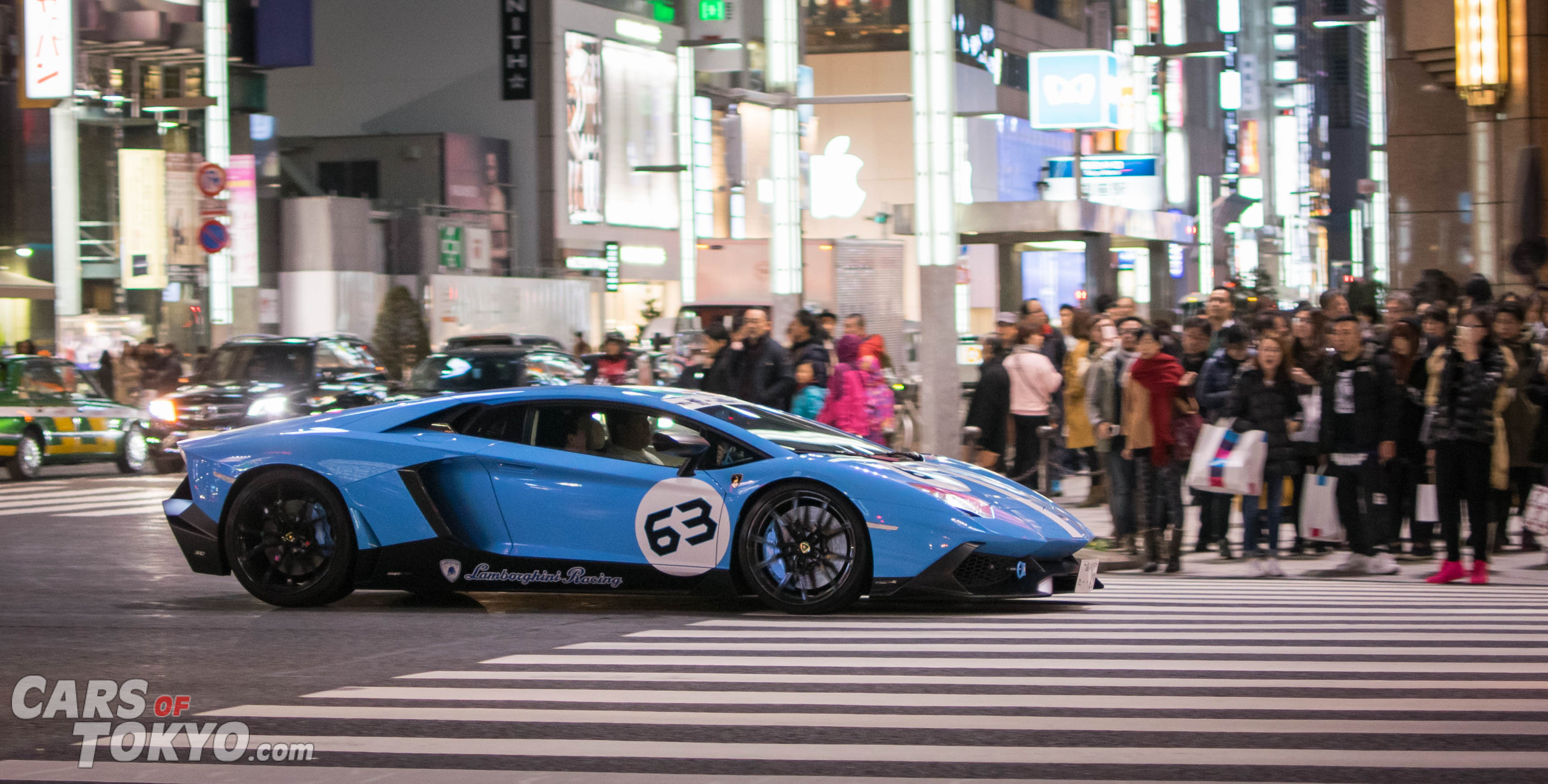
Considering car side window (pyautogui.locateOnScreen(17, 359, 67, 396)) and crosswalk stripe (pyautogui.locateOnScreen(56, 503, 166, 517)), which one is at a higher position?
car side window (pyautogui.locateOnScreen(17, 359, 67, 396))

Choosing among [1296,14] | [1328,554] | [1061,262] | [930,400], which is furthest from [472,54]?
[1296,14]

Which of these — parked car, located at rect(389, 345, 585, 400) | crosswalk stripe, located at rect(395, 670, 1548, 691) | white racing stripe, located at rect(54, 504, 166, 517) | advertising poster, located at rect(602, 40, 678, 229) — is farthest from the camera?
advertising poster, located at rect(602, 40, 678, 229)

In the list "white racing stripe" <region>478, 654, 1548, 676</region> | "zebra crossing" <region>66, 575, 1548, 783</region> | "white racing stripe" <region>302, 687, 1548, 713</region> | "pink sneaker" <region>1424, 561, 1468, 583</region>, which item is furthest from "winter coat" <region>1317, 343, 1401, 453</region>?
"white racing stripe" <region>302, 687, 1548, 713</region>

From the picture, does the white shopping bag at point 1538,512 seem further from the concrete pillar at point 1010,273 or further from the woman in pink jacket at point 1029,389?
the concrete pillar at point 1010,273

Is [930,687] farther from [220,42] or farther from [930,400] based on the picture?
[220,42]

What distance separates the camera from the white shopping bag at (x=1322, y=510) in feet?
38.7

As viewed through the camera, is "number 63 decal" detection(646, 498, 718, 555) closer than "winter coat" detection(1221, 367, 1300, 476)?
Yes

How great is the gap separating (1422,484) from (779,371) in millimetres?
5439

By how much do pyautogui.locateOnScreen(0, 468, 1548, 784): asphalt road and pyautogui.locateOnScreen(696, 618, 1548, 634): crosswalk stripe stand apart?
0.03 metres

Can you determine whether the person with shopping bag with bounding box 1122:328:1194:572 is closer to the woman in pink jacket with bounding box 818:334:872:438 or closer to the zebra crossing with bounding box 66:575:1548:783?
the zebra crossing with bounding box 66:575:1548:783

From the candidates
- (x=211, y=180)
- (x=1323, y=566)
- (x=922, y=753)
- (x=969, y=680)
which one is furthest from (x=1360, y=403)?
(x=211, y=180)

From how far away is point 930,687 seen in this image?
6.79 metres

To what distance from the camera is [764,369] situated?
15297mm

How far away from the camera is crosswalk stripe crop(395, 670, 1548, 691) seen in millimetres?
6684
